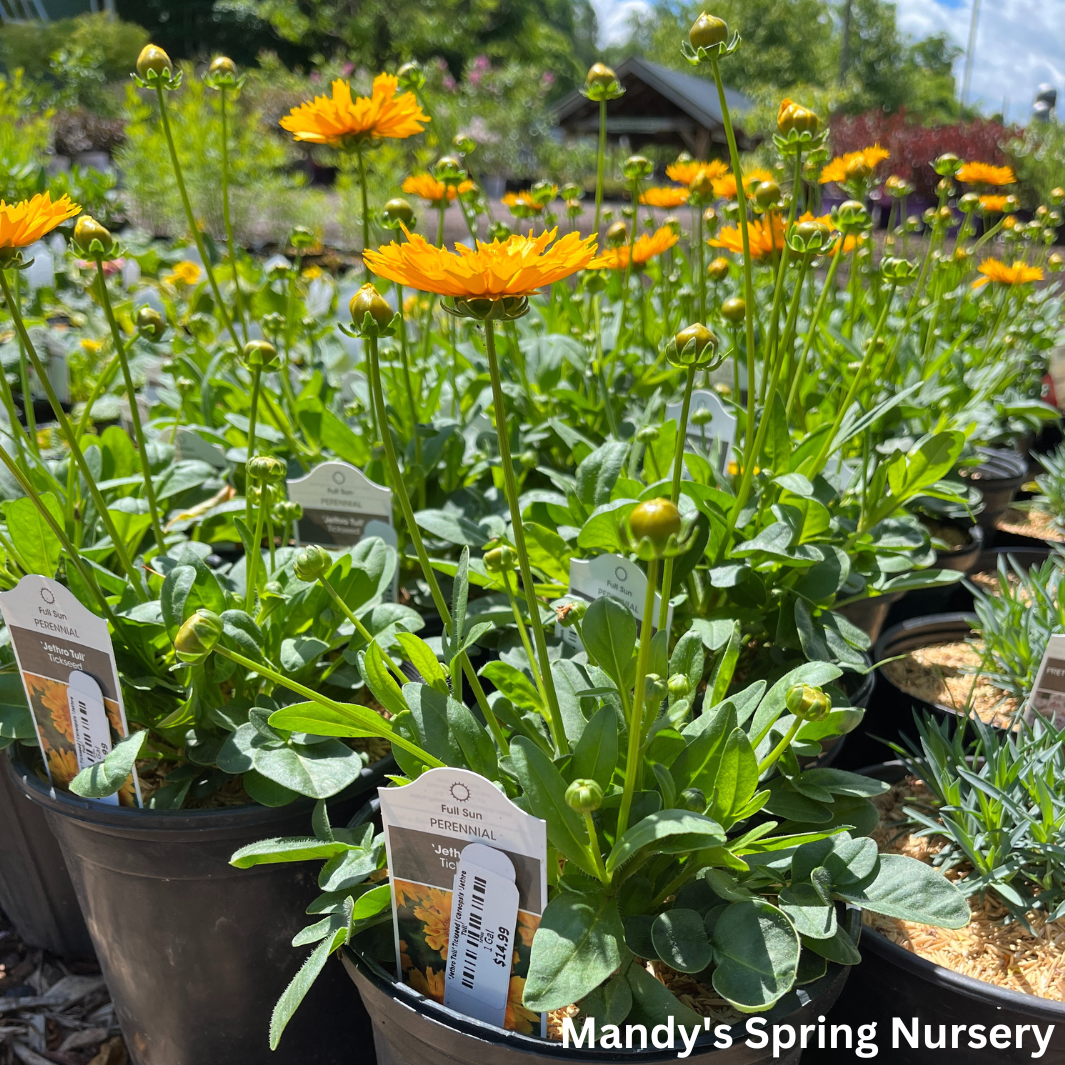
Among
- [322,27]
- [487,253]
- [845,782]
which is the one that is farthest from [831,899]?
[322,27]

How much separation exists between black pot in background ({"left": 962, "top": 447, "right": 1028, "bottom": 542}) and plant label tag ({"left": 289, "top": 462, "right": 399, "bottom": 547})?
4.23 ft

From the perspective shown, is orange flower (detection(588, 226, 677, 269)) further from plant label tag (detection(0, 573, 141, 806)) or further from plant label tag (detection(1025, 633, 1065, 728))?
plant label tag (detection(0, 573, 141, 806))

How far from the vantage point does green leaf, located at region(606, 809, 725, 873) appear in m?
0.57

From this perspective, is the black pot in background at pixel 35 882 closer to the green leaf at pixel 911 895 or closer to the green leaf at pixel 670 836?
the green leaf at pixel 670 836

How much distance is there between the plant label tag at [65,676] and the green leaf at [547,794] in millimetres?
374

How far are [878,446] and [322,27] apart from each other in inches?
880

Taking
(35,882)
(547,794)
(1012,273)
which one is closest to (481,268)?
(547,794)

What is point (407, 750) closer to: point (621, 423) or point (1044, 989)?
point (1044, 989)

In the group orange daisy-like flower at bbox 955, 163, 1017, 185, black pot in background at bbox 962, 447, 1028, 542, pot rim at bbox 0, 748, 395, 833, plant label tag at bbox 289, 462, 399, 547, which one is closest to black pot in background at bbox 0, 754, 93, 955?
pot rim at bbox 0, 748, 395, 833

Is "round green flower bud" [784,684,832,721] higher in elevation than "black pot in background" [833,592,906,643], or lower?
higher

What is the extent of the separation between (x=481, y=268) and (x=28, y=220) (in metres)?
0.38

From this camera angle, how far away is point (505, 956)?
0.64 m

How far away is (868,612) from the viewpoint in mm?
1306

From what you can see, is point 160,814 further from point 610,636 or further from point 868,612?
point 868,612
